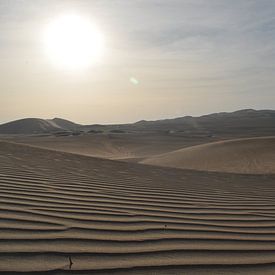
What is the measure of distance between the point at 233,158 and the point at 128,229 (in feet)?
41.5

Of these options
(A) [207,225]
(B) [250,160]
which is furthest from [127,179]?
(B) [250,160]

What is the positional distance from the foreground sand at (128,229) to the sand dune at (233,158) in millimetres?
8170

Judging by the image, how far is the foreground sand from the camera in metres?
2.55

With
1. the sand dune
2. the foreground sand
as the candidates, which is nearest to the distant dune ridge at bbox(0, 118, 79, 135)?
the sand dune

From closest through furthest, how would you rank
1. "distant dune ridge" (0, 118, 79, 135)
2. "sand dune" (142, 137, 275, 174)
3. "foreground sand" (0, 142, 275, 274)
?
"foreground sand" (0, 142, 275, 274) < "sand dune" (142, 137, 275, 174) < "distant dune ridge" (0, 118, 79, 135)

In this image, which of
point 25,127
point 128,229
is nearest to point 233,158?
point 128,229

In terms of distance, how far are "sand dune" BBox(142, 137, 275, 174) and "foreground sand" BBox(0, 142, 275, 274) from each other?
817 cm

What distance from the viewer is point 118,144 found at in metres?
38.9

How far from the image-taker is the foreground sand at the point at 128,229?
2.55 metres

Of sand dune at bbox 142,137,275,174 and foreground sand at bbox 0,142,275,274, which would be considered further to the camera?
sand dune at bbox 142,137,275,174

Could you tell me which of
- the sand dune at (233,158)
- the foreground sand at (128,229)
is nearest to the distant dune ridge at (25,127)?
the sand dune at (233,158)

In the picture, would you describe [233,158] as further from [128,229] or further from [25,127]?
[25,127]

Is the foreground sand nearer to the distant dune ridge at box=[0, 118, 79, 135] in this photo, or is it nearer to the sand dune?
the sand dune

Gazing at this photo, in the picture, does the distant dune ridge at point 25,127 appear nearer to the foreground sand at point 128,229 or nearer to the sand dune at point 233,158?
the sand dune at point 233,158
